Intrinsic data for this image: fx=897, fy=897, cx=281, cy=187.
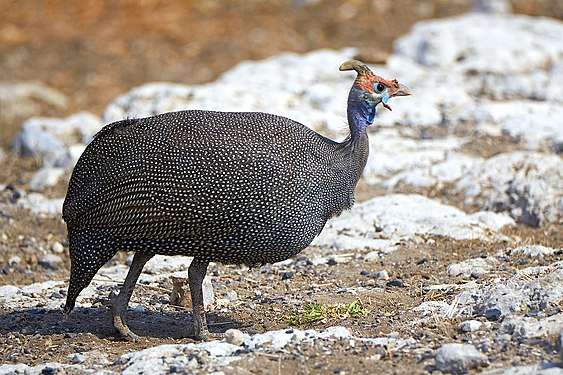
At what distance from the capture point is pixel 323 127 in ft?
29.1

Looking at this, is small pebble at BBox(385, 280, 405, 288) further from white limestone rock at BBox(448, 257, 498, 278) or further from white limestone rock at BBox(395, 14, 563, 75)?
white limestone rock at BBox(395, 14, 563, 75)

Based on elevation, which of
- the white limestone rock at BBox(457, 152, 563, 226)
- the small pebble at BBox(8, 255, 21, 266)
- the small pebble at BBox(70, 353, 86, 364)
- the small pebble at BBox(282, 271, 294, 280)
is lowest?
the small pebble at BBox(70, 353, 86, 364)

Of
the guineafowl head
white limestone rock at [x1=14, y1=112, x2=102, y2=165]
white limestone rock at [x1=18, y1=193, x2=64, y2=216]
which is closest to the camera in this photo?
the guineafowl head

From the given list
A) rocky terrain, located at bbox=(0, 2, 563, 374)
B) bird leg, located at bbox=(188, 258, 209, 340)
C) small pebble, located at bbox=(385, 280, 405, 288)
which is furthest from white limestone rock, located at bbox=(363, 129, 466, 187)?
bird leg, located at bbox=(188, 258, 209, 340)

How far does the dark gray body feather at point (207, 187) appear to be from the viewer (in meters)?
4.85

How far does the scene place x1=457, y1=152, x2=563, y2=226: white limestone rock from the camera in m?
7.30

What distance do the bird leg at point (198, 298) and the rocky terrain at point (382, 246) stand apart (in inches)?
4.1

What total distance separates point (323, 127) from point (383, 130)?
638 mm

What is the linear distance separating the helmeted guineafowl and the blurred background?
6582 mm

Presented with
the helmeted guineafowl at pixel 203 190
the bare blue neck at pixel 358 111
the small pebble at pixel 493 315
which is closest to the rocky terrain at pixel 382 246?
the small pebble at pixel 493 315

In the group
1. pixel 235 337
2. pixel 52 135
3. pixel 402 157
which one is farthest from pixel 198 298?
pixel 52 135

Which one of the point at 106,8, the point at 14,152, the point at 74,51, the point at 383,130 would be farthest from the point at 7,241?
the point at 106,8

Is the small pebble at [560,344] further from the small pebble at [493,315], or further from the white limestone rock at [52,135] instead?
the white limestone rock at [52,135]

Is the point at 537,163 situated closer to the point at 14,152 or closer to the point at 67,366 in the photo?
the point at 67,366
